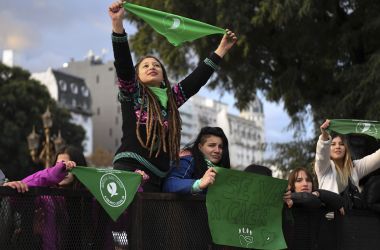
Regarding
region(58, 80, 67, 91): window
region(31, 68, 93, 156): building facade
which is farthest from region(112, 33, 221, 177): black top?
region(58, 80, 67, 91): window

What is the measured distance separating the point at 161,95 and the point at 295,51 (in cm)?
976

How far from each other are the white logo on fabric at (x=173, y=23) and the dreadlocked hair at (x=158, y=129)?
28.4 inches

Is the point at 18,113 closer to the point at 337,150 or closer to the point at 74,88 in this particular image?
the point at 337,150

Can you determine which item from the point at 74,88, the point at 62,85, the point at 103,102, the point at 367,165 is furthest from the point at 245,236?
the point at 103,102

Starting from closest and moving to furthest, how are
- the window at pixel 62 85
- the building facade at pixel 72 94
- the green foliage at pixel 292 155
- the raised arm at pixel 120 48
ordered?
the raised arm at pixel 120 48 < the green foliage at pixel 292 155 < the building facade at pixel 72 94 < the window at pixel 62 85

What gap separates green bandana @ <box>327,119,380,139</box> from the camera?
18.2 ft

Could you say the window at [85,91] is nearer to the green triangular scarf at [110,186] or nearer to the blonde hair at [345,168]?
the blonde hair at [345,168]

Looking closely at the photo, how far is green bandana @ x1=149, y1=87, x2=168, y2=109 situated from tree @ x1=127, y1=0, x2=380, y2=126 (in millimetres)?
7536

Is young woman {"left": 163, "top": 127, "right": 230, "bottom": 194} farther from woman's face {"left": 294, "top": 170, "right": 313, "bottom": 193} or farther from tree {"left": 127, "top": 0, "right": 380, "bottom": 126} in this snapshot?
tree {"left": 127, "top": 0, "right": 380, "bottom": 126}

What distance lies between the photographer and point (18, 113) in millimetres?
44188

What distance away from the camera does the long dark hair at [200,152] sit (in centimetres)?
457

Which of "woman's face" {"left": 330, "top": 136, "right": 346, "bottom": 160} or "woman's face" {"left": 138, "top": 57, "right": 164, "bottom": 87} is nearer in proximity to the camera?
"woman's face" {"left": 138, "top": 57, "right": 164, "bottom": 87}

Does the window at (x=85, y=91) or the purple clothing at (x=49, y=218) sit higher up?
the window at (x=85, y=91)

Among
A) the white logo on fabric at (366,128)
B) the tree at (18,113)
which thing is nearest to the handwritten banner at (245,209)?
the white logo on fabric at (366,128)
